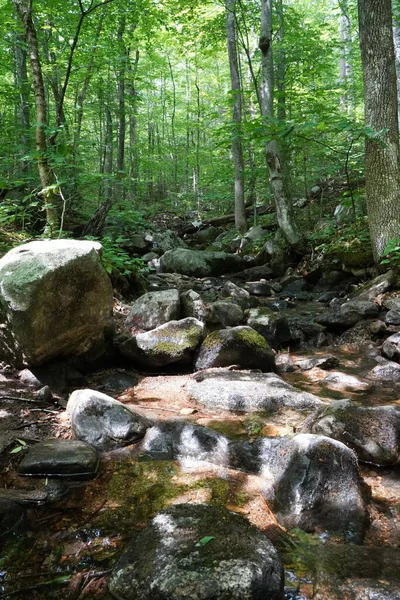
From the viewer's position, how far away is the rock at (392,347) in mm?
5801

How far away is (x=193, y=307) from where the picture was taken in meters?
6.64

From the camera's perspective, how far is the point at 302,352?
6605 millimetres

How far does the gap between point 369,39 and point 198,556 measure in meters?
9.03

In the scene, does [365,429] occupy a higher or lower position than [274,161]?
lower

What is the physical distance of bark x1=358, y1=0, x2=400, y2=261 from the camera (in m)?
7.61

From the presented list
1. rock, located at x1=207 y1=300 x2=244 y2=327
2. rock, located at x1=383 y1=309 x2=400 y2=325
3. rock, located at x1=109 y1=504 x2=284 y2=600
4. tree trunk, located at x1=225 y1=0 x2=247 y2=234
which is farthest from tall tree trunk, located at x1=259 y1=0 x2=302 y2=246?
rock, located at x1=109 y1=504 x2=284 y2=600

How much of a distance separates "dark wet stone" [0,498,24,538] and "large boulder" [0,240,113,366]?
209 cm

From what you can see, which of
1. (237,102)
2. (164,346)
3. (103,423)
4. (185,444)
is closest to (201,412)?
(185,444)

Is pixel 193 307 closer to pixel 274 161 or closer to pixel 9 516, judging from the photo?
pixel 9 516

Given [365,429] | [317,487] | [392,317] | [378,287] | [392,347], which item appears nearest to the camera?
[317,487]

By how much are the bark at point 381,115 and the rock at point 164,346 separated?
470 cm

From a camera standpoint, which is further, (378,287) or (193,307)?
(378,287)

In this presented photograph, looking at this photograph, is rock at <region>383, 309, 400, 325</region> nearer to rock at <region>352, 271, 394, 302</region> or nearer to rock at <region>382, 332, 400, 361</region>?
rock at <region>382, 332, 400, 361</region>

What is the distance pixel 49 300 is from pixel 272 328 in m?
3.72
